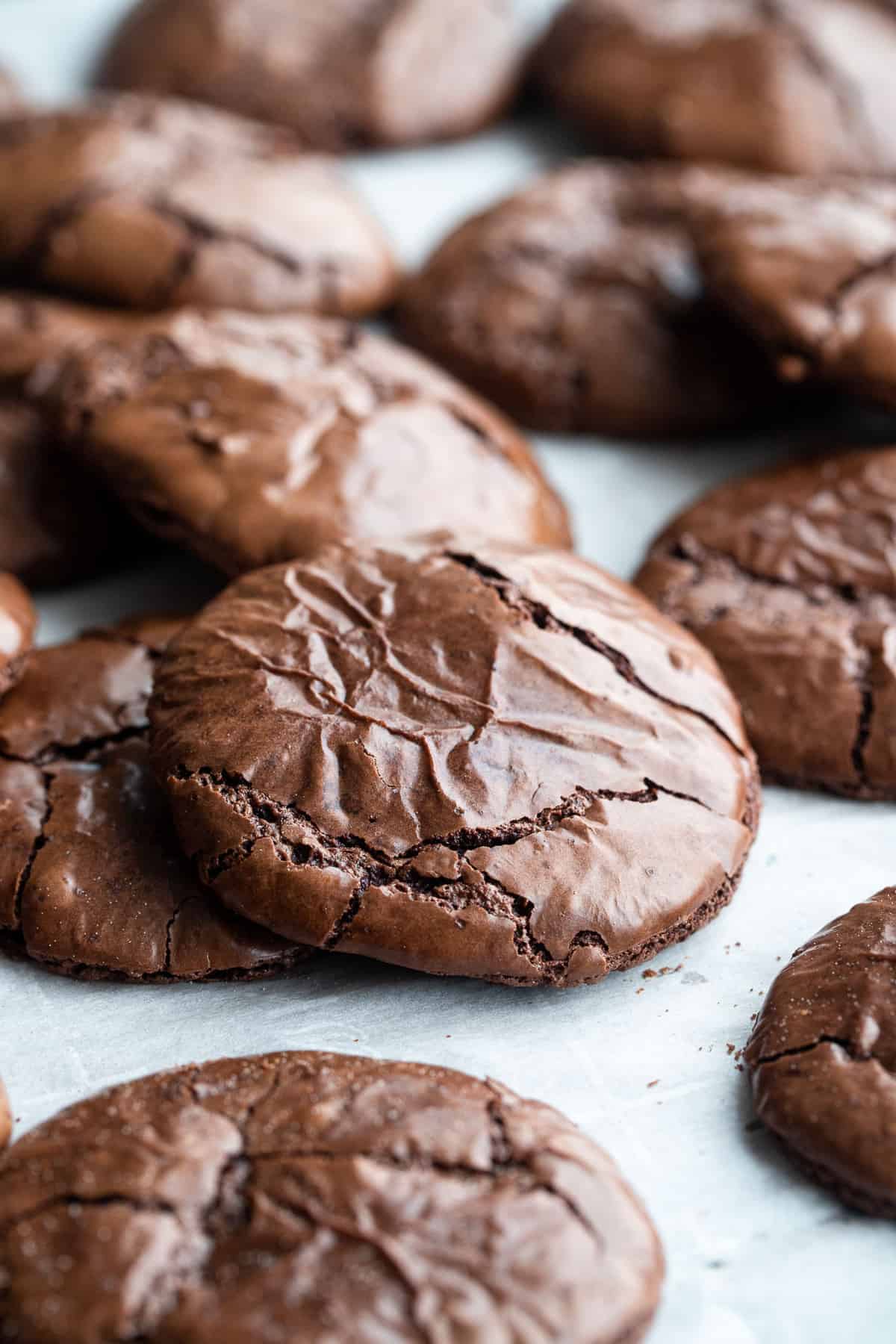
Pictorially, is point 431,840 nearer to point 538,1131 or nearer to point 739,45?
point 538,1131

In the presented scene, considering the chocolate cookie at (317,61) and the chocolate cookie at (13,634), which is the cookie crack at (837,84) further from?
the chocolate cookie at (13,634)

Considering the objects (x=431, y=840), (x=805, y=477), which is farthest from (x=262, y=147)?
(x=431, y=840)

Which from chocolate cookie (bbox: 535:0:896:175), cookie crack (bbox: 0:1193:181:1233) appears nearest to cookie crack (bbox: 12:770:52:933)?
cookie crack (bbox: 0:1193:181:1233)

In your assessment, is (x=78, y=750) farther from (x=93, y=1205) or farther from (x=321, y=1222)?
(x=321, y=1222)

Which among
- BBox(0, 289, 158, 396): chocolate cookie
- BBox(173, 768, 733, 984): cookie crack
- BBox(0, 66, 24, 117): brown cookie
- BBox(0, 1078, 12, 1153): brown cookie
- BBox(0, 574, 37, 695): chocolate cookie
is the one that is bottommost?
BBox(0, 1078, 12, 1153): brown cookie

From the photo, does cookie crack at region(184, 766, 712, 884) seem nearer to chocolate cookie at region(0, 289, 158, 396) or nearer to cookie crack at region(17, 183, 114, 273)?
chocolate cookie at region(0, 289, 158, 396)

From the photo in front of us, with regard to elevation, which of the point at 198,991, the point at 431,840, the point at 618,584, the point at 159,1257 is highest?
the point at 618,584

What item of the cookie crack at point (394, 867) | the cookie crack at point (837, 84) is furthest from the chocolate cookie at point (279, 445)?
the cookie crack at point (837, 84)
